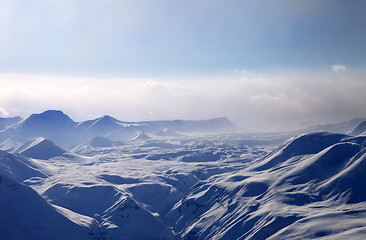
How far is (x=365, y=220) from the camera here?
198 metres

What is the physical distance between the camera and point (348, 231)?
18688cm

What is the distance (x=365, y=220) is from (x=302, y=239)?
44609 mm

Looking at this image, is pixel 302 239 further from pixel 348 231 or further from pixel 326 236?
pixel 348 231

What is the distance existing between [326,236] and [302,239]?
15.1m

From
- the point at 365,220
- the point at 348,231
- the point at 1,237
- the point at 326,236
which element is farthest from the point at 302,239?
the point at 1,237

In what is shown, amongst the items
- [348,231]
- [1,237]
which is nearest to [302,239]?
[348,231]

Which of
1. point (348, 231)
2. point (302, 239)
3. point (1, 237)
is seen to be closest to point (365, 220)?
point (348, 231)

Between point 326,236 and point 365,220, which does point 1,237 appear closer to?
point 326,236

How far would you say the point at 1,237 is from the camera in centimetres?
19875

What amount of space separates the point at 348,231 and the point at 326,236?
13658 millimetres

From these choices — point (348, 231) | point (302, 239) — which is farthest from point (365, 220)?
point (302, 239)

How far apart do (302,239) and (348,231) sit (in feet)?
93.6

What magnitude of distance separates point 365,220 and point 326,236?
30.6 m

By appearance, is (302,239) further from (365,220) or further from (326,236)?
(365,220)
